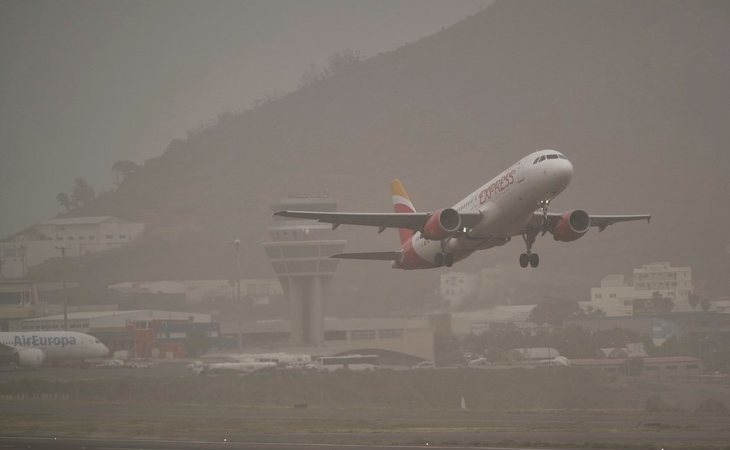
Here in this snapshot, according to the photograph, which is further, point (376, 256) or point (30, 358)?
point (30, 358)

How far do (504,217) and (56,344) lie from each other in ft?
221

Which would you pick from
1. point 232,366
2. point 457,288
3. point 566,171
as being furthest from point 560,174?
point 457,288

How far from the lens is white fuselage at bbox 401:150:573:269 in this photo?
5869 cm

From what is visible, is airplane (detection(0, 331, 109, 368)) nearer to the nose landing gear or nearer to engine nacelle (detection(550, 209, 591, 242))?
the nose landing gear

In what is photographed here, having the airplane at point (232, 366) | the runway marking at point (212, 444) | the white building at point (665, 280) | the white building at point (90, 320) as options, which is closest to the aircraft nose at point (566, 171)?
the runway marking at point (212, 444)

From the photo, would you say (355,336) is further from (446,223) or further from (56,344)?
(446,223)

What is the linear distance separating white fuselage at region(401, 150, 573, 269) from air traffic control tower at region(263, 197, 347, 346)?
8142 cm

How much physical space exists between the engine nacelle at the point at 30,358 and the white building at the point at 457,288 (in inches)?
2017

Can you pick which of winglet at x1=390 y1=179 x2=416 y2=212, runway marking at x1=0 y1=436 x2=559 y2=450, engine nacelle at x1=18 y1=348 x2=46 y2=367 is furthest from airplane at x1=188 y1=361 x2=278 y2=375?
runway marking at x1=0 y1=436 x2=559 y2=450

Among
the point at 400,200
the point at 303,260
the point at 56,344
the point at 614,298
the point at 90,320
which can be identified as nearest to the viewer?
the point at 400,200

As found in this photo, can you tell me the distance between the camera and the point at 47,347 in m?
117

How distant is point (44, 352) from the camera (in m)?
116

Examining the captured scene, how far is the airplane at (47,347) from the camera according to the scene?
11131cm

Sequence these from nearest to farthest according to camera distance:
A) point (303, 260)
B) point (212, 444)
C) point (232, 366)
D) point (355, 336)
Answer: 1. point (212, 444)
2. point (232, 366)
3. point (355, 336)
4. point (303, 260)
